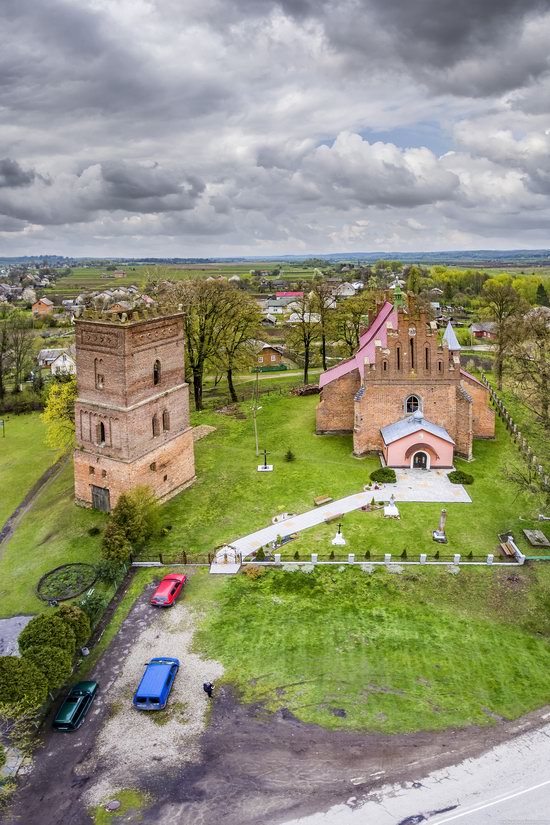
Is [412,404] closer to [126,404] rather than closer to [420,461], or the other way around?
[420,461]

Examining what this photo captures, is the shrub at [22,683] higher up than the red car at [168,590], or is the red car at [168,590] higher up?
Result: the shrub at [22,683]

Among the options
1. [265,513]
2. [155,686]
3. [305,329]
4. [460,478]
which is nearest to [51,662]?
[155,686]

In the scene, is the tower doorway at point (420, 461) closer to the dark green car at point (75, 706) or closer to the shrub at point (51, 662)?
the dark green car at point (75, 706)

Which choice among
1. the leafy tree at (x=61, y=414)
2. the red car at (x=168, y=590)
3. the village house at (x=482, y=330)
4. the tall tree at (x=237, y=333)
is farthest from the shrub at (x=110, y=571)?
the village house at (x=482, y=330)

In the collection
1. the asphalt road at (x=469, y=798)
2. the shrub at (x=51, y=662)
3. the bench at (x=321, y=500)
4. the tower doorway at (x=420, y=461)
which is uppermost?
the tower doorway at (x=420, y=461)

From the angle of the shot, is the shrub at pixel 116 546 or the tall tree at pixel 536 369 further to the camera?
the tall tree at pixel 536 369

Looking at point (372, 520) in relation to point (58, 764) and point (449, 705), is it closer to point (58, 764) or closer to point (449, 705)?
point (449, 705)

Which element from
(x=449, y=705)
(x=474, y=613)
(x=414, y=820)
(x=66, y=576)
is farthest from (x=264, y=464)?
(x=414, y=820)
